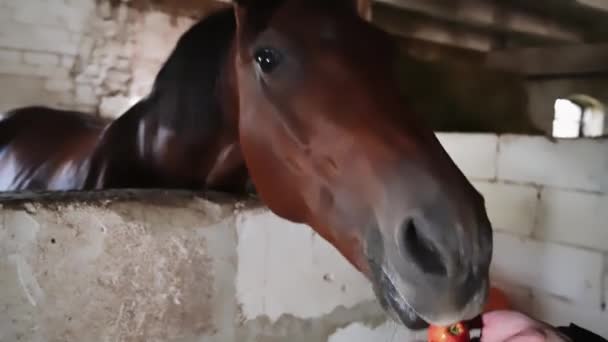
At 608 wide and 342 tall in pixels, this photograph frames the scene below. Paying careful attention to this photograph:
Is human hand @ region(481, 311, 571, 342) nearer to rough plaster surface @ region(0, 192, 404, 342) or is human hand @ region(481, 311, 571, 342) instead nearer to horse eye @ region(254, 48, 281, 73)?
rough plaster surface @ region(0, 192, 404, 342)

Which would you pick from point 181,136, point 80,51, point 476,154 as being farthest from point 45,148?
point 80,51

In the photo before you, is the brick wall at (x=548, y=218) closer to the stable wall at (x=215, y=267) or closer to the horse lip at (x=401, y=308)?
the stable wall at (x=215, y=267)

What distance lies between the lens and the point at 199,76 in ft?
4.03

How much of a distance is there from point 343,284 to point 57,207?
0.78 m

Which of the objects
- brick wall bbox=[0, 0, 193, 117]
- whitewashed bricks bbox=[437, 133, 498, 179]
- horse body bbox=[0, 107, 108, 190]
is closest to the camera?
horse body bbox=[0, 107, 108, 190]

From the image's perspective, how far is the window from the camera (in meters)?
4.60

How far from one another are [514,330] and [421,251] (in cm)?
80

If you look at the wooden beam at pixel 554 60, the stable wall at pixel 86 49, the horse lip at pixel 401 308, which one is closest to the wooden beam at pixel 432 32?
the wooden beam at pixel 554 60

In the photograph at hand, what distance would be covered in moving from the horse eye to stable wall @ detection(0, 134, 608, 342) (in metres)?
0.34

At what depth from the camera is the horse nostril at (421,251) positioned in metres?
0.70

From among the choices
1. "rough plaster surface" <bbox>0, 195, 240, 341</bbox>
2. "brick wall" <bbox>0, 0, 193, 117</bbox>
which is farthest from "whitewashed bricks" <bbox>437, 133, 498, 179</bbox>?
"brick wall" <bbox>0, 0, 193, 117</bbox>

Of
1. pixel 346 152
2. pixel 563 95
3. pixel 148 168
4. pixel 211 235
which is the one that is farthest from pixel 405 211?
pixel 563 95

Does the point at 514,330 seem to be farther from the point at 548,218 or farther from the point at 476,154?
the point at 476,154

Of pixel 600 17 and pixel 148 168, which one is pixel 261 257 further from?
pixel 600 17
